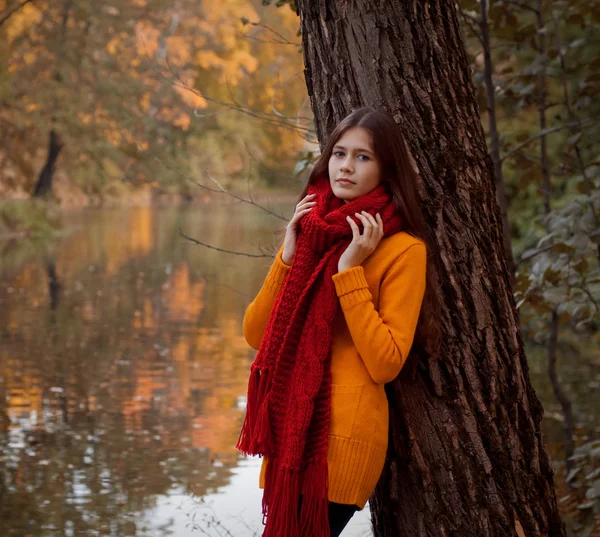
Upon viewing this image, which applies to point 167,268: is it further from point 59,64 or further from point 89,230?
point 59,64

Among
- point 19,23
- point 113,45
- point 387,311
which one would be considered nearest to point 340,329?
point 387,311

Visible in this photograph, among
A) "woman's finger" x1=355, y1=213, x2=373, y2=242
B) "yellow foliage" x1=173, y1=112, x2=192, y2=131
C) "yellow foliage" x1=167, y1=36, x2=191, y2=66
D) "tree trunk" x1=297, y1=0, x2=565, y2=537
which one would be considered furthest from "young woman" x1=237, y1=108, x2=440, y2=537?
"yellow foliage" x1=173, y1=112, x2=192, y2=131

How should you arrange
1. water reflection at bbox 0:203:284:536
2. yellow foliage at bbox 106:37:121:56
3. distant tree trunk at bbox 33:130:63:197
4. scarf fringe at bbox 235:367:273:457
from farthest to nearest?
yellow foliage at bbox 106:37:121:56 < distant tree trunk at bbox 33:130:63:197 < water reflection at bbox 0:203:284:536 < scarf fringe at bbox 235:367:273:457

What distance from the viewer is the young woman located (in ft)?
7.94

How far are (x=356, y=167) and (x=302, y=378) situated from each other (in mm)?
585

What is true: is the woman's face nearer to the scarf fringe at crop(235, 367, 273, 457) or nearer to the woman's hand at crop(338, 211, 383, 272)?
the woman's hand at crop(338, 211, 383, 272)

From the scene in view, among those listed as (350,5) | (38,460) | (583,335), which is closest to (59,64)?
(583,335)

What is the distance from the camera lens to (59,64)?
81.8ft

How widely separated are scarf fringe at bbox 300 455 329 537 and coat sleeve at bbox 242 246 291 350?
0.46m

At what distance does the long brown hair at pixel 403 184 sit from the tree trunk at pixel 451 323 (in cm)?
10

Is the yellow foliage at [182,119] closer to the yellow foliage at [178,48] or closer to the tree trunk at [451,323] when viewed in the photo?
the yellow foliage at [178,48]

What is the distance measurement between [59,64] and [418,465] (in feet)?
78.6

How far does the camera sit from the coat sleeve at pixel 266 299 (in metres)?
2.63

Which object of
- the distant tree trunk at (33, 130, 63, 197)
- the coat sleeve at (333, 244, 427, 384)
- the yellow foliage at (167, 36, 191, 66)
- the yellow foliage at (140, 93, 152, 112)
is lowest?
the coat sleeve at (333, 244, 427, 384)
